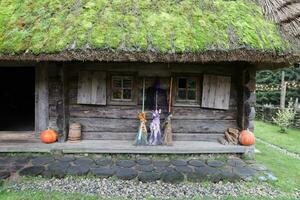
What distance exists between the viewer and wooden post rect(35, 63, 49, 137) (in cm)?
687

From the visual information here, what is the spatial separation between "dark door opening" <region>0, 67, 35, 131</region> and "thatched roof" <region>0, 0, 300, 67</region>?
16.0 ft

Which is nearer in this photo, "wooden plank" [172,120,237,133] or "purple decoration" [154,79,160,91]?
"purple decoration" [154,79,160,91]

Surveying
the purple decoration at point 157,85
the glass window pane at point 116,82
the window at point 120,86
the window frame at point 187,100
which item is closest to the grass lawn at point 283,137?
the window frame at point 187,100

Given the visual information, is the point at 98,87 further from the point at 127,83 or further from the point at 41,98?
the point at 41,98

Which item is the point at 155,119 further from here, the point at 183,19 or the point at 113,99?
the point at 183,19

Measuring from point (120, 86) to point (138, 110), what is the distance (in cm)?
71

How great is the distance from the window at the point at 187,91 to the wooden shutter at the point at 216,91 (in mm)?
222

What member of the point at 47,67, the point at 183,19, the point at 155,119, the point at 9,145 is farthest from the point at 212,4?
the point at 9,145

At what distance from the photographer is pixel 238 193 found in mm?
5023

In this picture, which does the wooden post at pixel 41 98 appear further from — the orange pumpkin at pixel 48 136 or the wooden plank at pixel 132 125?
the wooden plank at pixel 132 125

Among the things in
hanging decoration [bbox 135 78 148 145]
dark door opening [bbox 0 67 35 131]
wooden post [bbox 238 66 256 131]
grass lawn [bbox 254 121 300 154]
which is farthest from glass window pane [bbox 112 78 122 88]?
grass lawn [bbox 254 121 300 154]

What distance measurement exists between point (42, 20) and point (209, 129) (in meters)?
4.46

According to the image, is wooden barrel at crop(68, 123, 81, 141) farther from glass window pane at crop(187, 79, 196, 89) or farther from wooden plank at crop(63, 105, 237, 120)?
glass window pane at crop(187, 79, 196, 89)

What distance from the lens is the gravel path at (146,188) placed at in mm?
4875
